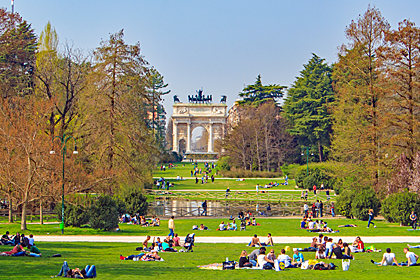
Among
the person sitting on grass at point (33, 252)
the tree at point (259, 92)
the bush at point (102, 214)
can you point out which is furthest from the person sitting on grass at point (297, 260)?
the tree at point (259, 92)

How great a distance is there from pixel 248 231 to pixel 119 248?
950 cm

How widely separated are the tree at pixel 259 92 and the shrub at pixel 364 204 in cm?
5719

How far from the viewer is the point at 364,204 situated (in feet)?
103

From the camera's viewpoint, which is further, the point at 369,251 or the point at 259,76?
the point at 259,76

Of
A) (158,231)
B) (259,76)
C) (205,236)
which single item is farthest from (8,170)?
(259,76)

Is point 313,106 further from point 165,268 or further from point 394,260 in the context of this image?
point 165,268

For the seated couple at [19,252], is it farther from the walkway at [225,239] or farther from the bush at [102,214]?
the bush at [102,214]

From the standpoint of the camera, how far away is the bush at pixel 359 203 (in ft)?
103

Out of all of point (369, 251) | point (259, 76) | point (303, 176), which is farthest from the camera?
point (259, 76)

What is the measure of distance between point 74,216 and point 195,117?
109292 mm

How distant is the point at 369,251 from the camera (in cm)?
1912

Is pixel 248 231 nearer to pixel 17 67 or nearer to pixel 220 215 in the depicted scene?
pixel 220 215

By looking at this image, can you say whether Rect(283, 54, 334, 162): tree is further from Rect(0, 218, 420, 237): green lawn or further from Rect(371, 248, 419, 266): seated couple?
Rect(371, 248, 419, 266): seated couple

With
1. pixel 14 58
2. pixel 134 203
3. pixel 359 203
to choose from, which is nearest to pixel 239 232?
pixel 134 203
